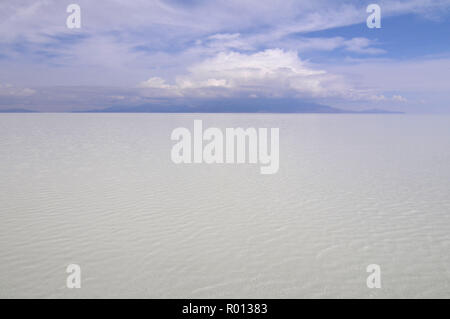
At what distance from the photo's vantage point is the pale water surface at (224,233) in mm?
5961

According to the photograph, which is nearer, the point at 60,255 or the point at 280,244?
the point at 60,255

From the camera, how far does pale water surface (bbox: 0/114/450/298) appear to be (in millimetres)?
5961

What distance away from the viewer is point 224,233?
8.30 metres

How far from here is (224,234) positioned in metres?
8.23

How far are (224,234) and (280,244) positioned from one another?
4.78ft

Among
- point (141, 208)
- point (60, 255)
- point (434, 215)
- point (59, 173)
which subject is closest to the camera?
point (60, 255)

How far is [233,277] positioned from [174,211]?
13.7ft
